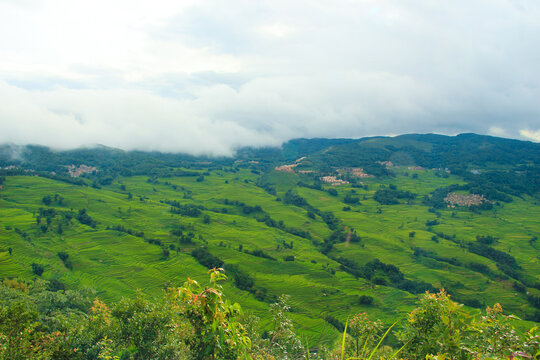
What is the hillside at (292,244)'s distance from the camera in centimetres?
6819

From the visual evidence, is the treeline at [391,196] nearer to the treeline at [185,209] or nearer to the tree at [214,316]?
the treeline at [185,209]

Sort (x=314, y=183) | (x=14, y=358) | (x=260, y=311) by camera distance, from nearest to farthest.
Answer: (x=14, y=358), (x=260, y=311), (x=314, y=183)

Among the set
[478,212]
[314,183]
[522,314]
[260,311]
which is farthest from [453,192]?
[260,311]

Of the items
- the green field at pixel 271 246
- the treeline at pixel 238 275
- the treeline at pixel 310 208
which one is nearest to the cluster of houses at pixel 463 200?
the green field at pixel 271 246

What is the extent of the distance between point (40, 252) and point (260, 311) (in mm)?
61450

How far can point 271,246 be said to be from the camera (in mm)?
97438

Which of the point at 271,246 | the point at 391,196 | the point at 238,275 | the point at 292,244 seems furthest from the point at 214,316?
the point at 391,196

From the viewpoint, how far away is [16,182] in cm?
13012

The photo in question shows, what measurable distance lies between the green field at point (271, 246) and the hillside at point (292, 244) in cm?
46

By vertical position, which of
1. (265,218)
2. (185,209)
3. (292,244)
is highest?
(185,209)

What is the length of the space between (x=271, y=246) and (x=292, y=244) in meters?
8.23

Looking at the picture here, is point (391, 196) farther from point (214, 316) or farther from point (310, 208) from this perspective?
point (214, 316)

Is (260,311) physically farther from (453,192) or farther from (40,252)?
(453,192)

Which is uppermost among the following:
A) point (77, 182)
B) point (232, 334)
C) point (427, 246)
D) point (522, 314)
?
point (232, 334)
